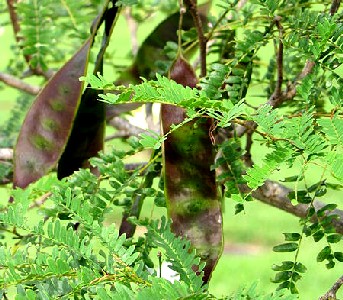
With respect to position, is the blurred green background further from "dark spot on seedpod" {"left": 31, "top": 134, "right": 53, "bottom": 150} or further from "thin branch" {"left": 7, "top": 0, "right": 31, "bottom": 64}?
"dark spot on seedpod" {"left": 31, "top": 134, "right": 53, "bottom": 150}

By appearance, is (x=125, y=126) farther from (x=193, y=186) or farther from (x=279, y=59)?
(x=193, y=186)

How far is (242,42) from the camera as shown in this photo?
36.7 inches

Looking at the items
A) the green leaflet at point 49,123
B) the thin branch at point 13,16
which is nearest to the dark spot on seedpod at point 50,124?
the green leaflet at point 49,123

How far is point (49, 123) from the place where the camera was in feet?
3.53

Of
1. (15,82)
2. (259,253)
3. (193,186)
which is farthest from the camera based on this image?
(259,253)

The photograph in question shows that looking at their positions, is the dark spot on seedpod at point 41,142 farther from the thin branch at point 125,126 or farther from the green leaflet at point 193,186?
the thin branch at point 125,126

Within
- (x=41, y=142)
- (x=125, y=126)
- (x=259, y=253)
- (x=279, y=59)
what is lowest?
(x=259, y=253)

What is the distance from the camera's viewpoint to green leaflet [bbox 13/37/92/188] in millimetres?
1053

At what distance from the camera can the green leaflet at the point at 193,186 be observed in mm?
866

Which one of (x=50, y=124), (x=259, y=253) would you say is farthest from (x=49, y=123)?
(x=259, y=253)

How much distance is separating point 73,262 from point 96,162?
26 centimetres

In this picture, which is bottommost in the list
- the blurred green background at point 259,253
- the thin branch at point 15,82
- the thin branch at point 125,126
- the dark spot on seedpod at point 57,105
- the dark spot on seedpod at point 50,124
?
the blurred green background at point 259,253

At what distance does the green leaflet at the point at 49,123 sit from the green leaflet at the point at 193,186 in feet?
0.60

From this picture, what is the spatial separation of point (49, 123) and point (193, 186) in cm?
27
